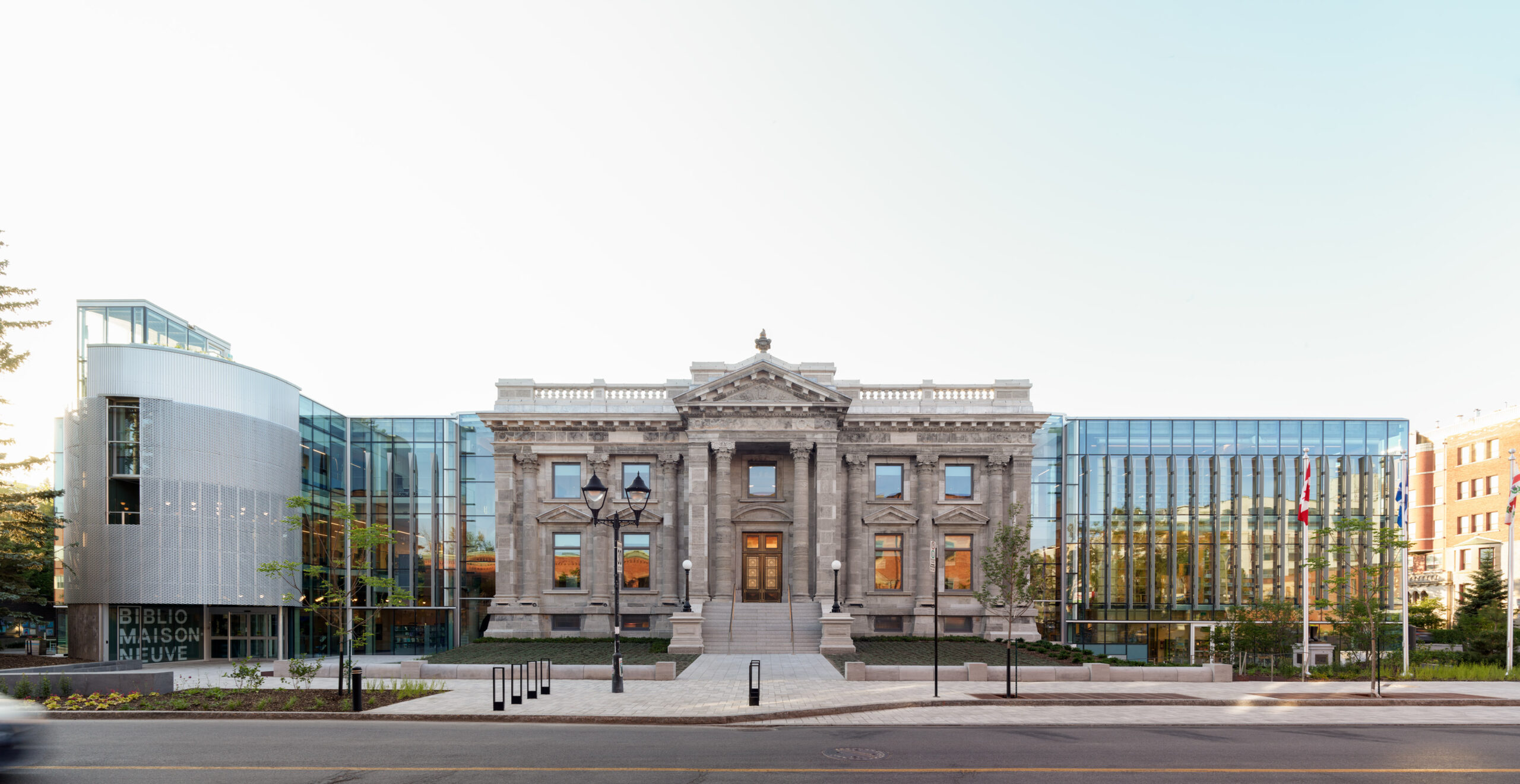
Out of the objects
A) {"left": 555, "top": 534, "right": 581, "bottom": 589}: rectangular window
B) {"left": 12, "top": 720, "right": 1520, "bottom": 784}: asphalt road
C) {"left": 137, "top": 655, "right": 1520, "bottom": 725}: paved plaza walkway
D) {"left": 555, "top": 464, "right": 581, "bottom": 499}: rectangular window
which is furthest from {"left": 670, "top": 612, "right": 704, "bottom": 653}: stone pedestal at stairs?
{"left": 12, "top": 720, "right": 1520, "bottom": 784}: asphalt road

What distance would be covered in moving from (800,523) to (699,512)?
16.3 ft

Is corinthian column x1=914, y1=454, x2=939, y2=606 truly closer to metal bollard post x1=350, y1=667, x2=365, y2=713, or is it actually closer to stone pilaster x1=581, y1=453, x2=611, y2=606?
stone pilaster x1=581, y1=453, x2=611, y2=606

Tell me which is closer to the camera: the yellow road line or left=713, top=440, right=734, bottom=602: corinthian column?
the yellow road line

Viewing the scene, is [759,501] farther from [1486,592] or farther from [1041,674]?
[1486,592]

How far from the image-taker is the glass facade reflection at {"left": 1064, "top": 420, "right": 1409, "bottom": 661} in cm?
4519

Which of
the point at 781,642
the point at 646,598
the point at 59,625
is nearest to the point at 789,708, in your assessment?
the point at 781,642

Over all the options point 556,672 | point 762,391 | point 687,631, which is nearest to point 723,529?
point 762,391

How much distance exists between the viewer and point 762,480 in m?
43.2

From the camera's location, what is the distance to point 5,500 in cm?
3017

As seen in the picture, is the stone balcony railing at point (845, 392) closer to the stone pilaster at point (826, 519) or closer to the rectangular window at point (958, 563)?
the stone pilaster at point (826, 519)

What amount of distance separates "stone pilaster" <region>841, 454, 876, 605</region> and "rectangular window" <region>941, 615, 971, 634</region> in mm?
4220

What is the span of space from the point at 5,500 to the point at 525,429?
1964 centimetres

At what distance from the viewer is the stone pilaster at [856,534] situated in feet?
139

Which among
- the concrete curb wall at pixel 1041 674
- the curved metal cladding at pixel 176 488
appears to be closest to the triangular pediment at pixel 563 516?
the curved metal cladding at pixel 176 488
